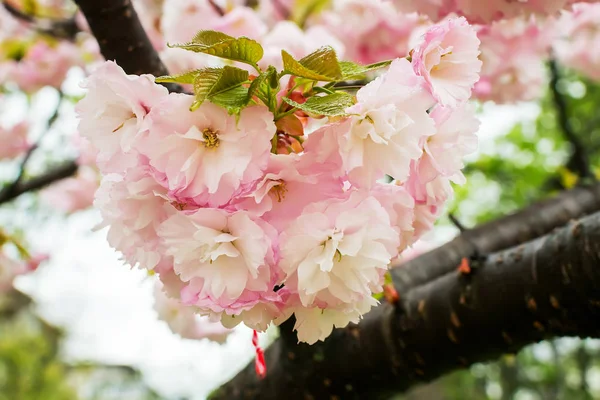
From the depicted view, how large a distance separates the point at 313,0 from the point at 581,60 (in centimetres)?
131

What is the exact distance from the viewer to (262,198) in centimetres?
54

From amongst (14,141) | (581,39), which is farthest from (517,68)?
(14,141)

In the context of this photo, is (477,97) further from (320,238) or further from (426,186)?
(320,238)

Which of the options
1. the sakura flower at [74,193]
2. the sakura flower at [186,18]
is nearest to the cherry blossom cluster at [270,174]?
the sakura flower at [186,18]

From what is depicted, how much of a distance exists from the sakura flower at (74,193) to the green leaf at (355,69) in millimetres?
2422

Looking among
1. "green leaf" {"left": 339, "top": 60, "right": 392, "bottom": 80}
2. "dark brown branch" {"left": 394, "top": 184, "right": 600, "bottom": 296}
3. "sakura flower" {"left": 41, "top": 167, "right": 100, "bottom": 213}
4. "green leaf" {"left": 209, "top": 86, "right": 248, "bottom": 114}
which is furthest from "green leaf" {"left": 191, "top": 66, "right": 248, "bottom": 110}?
"sakura flower" {"left": 41, "top": 167, "right": 100, "bottom": 213}

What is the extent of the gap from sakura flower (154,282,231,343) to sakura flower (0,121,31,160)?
1.80m

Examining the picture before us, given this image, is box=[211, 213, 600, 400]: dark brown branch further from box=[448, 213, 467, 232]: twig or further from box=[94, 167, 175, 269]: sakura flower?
box=[94, 167, 175, 269]: sakura flower

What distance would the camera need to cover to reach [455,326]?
1.02 meters

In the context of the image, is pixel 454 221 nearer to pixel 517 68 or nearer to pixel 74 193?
pixel 517 68

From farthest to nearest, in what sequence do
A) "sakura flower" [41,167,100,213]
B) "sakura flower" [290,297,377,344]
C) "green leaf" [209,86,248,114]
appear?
"sakura flower" [41,167,100,213]
"sakura flower" [290,297,377,344]
"green leaf" [209,86,248,114]

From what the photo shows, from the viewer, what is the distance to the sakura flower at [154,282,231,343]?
127 centimetres

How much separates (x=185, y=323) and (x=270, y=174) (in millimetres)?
882

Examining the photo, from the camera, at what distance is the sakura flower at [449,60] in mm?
549
